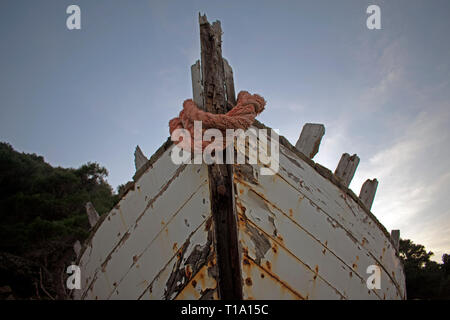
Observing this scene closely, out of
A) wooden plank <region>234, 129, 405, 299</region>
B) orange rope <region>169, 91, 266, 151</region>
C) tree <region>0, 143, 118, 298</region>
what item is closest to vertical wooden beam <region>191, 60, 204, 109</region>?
orange rope <region>169, 91, 266, 151</region>

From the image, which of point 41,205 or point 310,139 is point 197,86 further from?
point 41,205

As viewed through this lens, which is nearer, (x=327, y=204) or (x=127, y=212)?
(x=327, y=204)

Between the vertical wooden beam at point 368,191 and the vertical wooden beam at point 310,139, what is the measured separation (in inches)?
48.0

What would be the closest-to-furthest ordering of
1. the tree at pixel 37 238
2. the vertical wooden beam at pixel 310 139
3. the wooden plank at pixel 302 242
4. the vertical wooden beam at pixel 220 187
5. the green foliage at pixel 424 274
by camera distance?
1. the vertical wooden beam at pixel 220 187
2. the wooden plank at pixel 302 242
3. the vertical wooden beam at pixel 310 139
4. the tree at pixel 37 238
5. the green foliage at pixel 424 274

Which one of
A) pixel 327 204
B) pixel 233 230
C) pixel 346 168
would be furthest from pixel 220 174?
pixel 346 168

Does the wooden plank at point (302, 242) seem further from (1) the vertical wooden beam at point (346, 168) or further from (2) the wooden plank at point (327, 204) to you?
(1) the vertical wooden beam at point (346, 168)

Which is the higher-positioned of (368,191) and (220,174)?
(368,191)

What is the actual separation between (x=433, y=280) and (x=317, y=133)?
53.4 feet

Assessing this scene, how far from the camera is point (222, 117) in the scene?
175 cm

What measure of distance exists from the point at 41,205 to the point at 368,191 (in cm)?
1511

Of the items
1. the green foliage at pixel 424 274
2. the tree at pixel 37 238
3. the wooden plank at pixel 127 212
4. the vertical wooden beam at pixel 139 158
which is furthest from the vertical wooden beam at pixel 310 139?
the green foliage at pixel 424 274

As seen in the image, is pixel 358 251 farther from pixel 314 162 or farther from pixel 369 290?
pixel 314 162

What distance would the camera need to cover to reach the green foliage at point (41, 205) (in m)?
10.9

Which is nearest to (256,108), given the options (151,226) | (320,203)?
(320,203)
